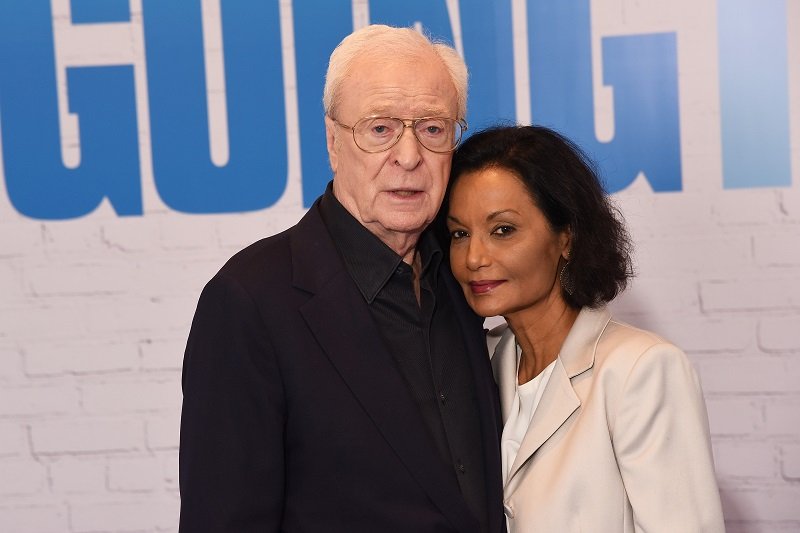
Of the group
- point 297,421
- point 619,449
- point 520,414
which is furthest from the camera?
point 520,414

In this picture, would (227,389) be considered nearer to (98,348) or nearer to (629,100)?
(98,348)

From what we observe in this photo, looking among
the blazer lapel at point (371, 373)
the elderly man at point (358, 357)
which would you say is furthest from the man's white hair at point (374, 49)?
the blazer lapel at point (371, 373)

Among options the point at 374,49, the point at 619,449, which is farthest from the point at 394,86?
the point at 619,449

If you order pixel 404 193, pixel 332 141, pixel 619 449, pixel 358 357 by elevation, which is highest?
pixel 332 141

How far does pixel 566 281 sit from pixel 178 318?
1.45 m

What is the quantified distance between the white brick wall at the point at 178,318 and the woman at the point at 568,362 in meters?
0.93

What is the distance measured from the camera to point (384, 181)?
1.96m

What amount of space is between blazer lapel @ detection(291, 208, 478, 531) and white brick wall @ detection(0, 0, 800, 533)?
4.24 ft

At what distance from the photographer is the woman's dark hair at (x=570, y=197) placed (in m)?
2.11

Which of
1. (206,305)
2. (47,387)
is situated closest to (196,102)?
(47,387)

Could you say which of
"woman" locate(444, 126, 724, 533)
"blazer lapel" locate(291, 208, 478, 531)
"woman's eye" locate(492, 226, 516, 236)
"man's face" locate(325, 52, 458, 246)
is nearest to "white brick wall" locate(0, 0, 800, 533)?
"woman" locate(444, 126, 724, 533)

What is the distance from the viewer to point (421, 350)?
1.95 metres

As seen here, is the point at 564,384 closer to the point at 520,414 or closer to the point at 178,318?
the point at 520,414

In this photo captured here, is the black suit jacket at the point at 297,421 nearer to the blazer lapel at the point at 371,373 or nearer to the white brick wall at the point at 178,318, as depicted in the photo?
the blazer lapel at the point at 371,373
